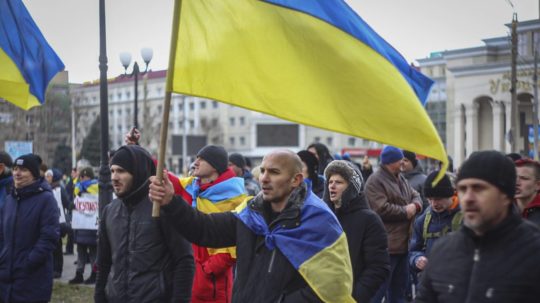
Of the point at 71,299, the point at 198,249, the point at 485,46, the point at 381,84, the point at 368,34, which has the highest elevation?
the point at 485,46

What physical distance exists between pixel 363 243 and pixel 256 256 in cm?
194

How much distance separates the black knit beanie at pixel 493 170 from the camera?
391cm

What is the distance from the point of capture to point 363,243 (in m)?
6.86

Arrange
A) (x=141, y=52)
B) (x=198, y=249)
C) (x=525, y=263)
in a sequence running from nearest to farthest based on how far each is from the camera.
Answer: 1. (x=525, y=263)
2. (x=198, y=249)
3. (x=141, y=52)

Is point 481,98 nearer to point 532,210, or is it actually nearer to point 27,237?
point 27,237

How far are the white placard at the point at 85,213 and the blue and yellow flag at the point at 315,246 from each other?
9510 millimetres

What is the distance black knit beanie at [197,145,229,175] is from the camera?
759 centimetres

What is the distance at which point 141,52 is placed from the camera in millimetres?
22719

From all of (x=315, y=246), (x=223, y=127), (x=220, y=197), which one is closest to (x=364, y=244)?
(x=220, y=197)

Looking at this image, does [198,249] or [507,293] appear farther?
[198,249]

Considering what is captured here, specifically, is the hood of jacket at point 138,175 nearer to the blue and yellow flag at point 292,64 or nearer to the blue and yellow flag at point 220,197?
the blue and yellow flag at point 292,64

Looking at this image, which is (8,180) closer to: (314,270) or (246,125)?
(314,270)

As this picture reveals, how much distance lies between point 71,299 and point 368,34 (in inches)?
342

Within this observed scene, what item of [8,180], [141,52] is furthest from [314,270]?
[141,52]
